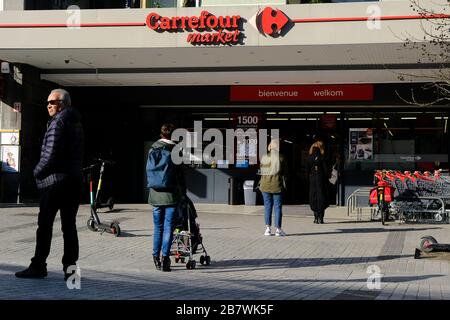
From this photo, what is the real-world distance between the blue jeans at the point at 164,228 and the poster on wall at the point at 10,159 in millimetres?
Result: 11740

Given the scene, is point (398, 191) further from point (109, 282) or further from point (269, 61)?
point (109, 282)

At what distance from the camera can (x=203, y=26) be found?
15.8 meters

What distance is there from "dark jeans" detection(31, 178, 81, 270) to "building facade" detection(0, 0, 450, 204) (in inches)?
370

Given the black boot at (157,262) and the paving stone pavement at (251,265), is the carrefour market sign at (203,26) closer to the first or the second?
the paving stone pavement at (251,265)

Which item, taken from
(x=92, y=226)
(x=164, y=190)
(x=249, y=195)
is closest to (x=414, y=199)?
(x=249, y=195)

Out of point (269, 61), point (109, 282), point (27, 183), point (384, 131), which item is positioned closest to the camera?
point (109, 282)

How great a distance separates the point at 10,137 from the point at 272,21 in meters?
8.91

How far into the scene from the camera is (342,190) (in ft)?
68.2

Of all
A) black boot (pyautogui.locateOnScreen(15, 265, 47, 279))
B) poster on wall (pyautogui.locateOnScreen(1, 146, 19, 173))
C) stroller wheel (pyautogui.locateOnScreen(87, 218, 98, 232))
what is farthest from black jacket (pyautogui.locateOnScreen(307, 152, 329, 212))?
poster on wall (pyautogui.locateOnScreen(1, 146, 19, 173))

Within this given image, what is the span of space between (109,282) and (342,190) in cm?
1424

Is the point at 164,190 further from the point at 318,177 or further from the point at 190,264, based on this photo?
the point at 318,177

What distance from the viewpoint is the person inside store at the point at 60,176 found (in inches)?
275

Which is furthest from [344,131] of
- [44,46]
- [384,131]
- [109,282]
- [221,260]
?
[109,282]

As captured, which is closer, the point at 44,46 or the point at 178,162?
the point at 178,162
